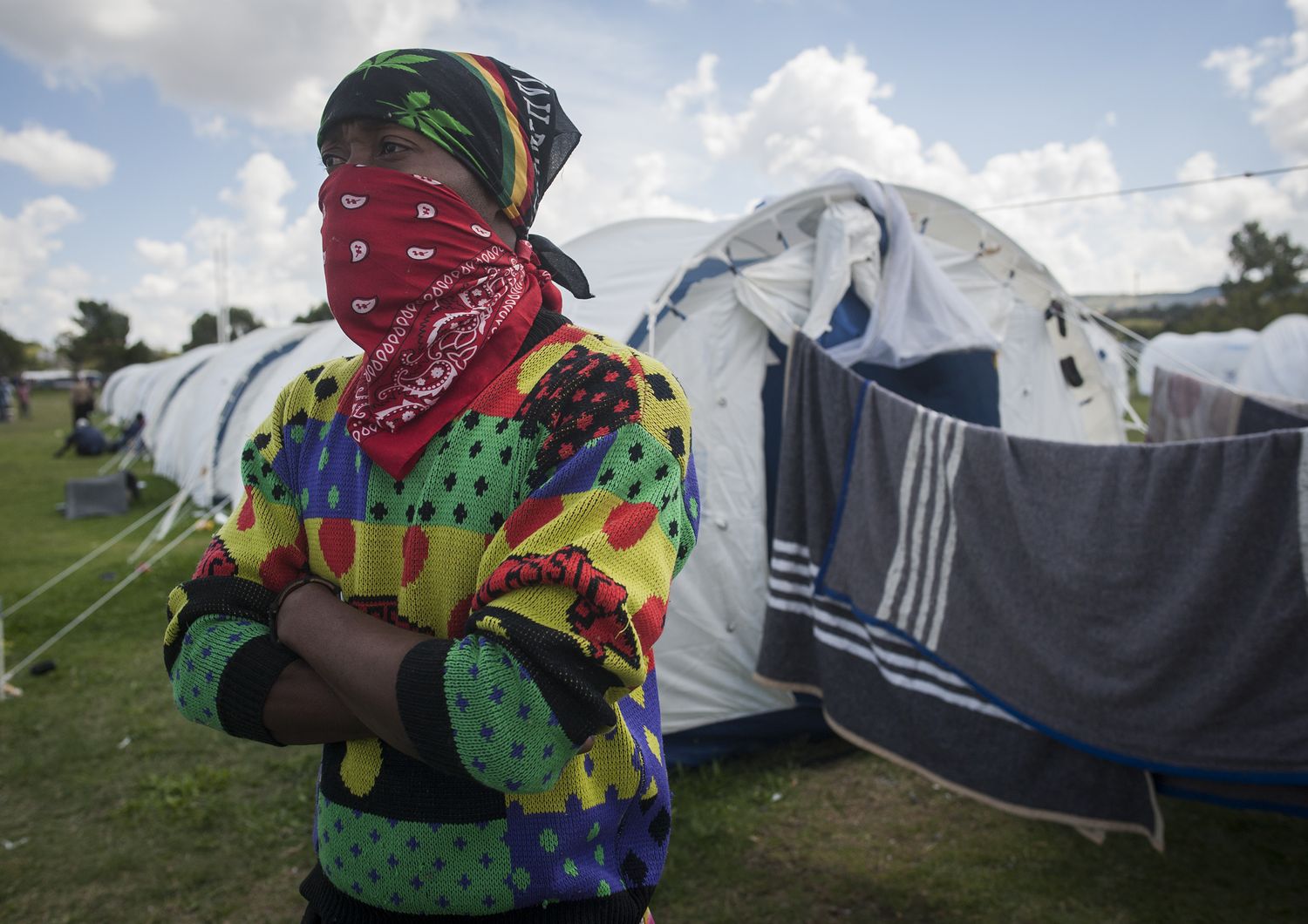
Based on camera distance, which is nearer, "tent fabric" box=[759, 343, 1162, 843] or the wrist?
the wrist

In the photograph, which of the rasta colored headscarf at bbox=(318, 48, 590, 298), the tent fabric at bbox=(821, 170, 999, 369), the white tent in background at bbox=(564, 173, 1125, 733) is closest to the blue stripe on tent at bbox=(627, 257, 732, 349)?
the white tent in background at bbox=(564, 173, 1125, 733)

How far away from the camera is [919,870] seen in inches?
124

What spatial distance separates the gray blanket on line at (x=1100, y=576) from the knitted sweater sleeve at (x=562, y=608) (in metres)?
2.15

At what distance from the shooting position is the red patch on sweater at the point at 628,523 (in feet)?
2.94

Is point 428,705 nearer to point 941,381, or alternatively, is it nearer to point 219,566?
point 219,566

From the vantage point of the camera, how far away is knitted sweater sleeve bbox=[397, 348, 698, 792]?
2.81 ft

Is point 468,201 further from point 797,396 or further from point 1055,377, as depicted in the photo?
point 1055,377

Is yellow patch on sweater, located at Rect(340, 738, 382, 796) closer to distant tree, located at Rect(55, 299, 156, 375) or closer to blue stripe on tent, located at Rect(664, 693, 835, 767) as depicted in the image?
blue stripe on tent, located at Rect(664, 693, 835, 767)

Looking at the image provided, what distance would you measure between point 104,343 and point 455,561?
2244 inches

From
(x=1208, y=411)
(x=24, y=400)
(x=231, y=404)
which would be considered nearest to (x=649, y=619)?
(x=1208, y=411)

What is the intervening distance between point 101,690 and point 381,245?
503cm

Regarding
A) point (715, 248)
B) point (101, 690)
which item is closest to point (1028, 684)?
point (715, 248)

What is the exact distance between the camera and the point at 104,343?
48.3m

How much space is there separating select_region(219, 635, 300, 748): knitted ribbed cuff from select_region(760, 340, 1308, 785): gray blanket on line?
2.44m
